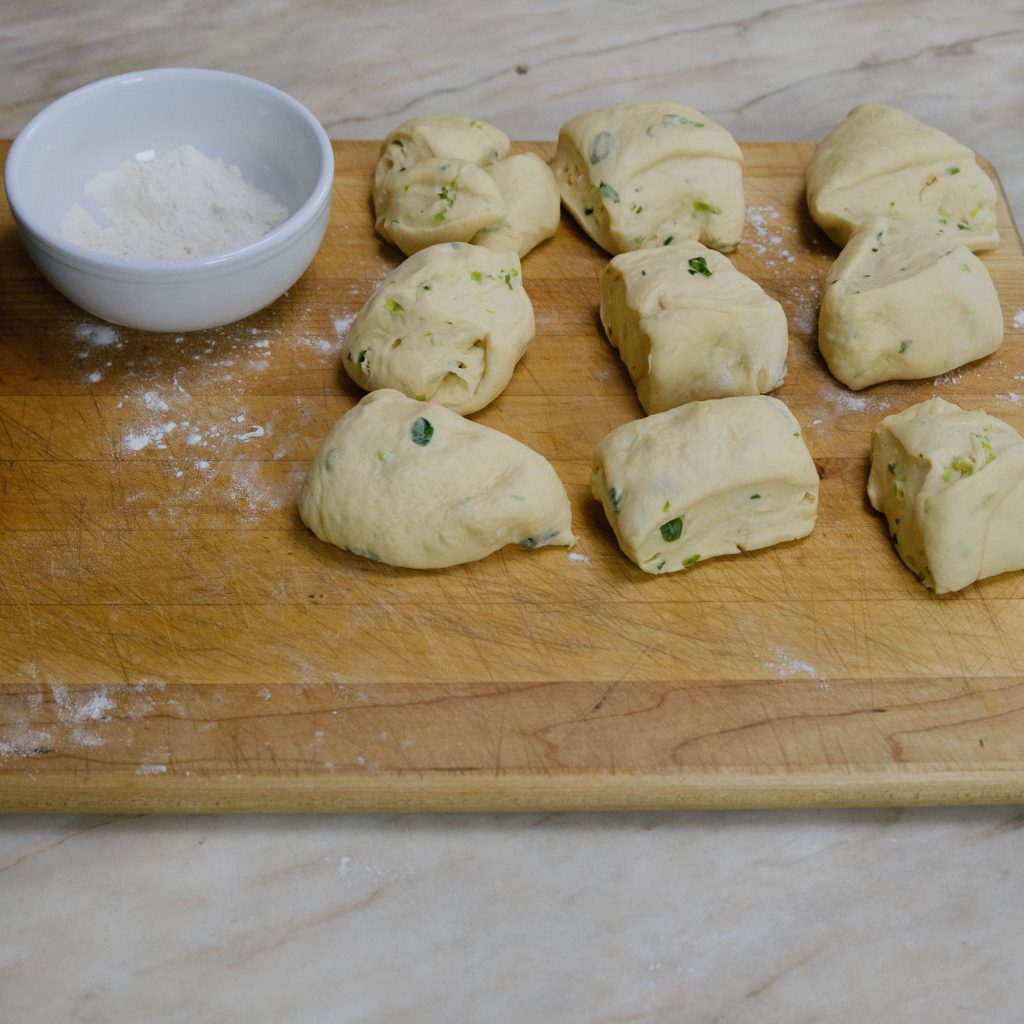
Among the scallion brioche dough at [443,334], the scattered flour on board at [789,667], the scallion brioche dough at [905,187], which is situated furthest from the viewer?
the scallion brioche dough at [905,187]

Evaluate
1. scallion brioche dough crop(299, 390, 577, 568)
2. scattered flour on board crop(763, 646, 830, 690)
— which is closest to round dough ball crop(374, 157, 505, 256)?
scallion brioche dough crop(299, 390, 577, 568)

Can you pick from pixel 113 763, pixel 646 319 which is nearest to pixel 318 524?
pixel 113 763

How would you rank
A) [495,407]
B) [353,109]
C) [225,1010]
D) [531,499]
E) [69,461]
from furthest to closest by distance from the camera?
[353,109] → [495,407] → [69,461] → [531,499] → [225,1010]

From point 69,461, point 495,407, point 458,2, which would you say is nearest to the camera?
point 69,461

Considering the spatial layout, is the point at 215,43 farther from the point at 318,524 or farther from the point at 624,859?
the point at 624,859

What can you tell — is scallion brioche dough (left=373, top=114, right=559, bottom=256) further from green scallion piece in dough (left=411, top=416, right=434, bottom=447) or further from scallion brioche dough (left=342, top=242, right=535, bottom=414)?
green scallion piece in dough (left=411, top=416, right=434, bottom=447)

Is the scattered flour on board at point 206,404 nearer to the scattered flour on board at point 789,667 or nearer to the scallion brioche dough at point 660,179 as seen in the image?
the scallion brioche dough at point 660,179

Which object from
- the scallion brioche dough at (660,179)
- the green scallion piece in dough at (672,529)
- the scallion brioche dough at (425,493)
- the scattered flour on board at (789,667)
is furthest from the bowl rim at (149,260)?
the scattered flour on board at (789,667)
